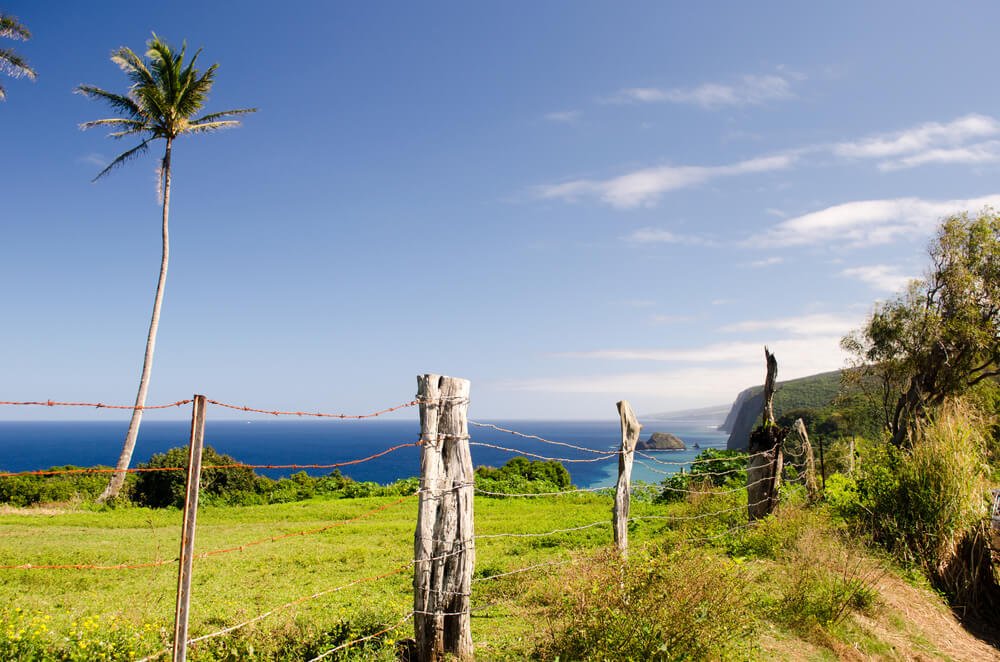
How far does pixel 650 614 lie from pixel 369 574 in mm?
5917

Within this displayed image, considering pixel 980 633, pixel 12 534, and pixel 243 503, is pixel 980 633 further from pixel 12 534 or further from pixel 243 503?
pixel 243 503

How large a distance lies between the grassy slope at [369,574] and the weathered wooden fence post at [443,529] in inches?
21.0

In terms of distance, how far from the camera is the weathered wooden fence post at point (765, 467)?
10.2m

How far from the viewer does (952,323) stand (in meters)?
23.0

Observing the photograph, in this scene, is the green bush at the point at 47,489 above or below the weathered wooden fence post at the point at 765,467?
below

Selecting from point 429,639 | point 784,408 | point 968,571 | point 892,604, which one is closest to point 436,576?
point 429,639

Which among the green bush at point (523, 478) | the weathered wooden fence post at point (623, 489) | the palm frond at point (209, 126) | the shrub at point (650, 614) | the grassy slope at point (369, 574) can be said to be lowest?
the green bush at point (523, 478)

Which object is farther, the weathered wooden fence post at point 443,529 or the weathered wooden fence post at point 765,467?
the weathered wooden fence post at point 765,467

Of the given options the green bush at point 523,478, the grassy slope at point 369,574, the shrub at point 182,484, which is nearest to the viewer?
the grassy slope at point 369,574

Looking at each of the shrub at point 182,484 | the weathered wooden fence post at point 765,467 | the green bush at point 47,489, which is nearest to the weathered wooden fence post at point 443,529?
the weathered wooden fence post at point 765,467

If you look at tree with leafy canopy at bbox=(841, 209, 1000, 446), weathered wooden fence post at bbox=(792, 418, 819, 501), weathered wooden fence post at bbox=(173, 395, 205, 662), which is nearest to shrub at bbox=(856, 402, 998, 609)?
weathered wooden fence post at bbox=(792, 418, 819, 501)

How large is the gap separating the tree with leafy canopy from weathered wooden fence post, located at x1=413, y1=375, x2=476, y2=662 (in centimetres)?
2328

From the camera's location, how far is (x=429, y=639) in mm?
4637

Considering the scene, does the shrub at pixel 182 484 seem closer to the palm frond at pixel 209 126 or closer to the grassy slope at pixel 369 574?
the grassy slope at pixel 369 574
